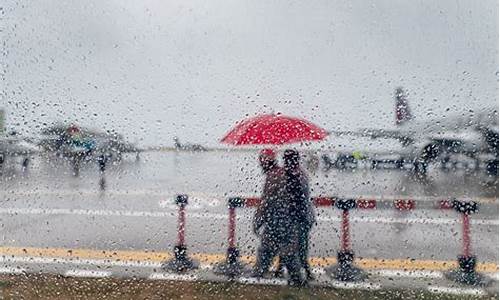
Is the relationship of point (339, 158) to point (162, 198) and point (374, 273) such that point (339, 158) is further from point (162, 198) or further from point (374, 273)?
point (162, 198)

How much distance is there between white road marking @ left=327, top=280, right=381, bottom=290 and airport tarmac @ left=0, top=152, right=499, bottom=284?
0.43 feet

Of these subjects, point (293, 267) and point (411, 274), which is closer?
point (293, 267)

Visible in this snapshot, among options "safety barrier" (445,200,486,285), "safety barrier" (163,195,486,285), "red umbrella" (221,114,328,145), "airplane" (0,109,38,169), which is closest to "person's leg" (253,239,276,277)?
"safety barrier" (163,195,486,285)

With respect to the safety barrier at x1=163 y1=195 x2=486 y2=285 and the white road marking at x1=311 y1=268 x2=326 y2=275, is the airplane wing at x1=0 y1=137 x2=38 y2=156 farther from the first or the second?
the white road marking at x1=311 y1=268 x2=326 y2=275

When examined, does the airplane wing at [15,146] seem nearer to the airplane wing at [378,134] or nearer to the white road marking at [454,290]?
the airplane wing at [378,134]

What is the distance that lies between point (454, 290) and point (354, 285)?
0.33 metres

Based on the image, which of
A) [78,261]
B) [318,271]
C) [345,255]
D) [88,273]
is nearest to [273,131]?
[318,271]

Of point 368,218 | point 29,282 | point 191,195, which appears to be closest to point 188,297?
point 29,282

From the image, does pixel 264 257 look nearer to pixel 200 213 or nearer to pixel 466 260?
pixel 466 260

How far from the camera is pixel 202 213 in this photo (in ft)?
12.5

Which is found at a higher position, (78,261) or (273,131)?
(273,131)

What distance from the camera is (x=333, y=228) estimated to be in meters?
2.67

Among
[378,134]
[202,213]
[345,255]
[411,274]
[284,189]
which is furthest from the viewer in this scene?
[202,213]

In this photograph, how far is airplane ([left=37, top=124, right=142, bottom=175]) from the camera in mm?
1443
